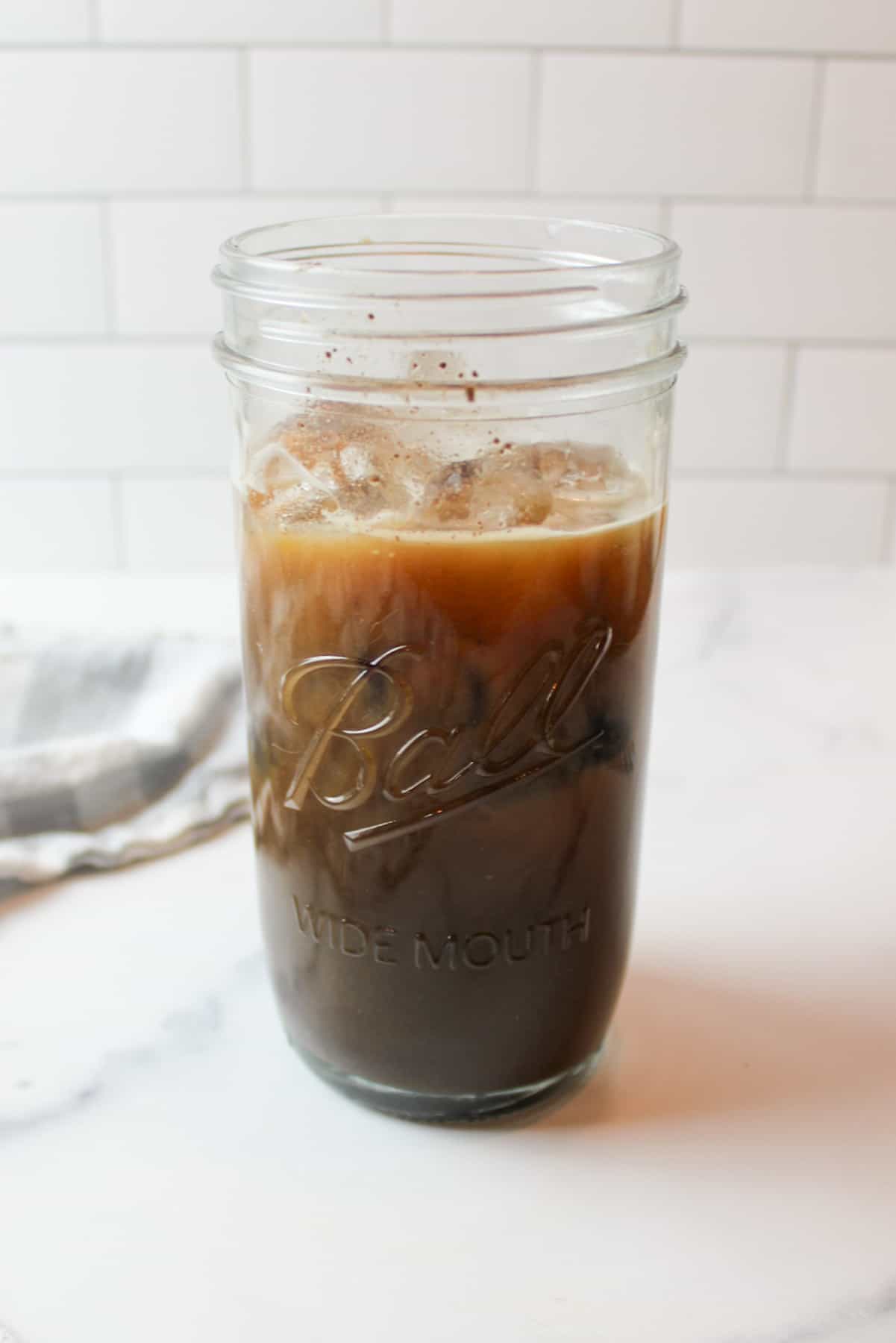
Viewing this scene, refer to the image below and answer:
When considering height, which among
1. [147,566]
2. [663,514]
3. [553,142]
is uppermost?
[553,142]

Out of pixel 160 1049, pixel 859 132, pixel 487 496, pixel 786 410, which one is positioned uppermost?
pixel 859 132

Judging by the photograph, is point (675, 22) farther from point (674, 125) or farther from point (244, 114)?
point (244, 114)

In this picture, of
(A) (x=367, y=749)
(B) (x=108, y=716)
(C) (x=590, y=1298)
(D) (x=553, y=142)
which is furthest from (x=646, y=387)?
(D) (x=553, y=142)

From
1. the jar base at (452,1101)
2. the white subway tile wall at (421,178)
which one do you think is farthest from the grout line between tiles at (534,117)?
the jar base at (452,1101)

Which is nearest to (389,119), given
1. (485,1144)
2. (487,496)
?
(487,496)

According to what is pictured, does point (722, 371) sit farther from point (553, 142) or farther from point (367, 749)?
point (367, 749)

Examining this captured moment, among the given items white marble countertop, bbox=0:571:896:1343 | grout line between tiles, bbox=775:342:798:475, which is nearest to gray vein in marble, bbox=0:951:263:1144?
white marble countertop, bbox=0:571:896:1343
